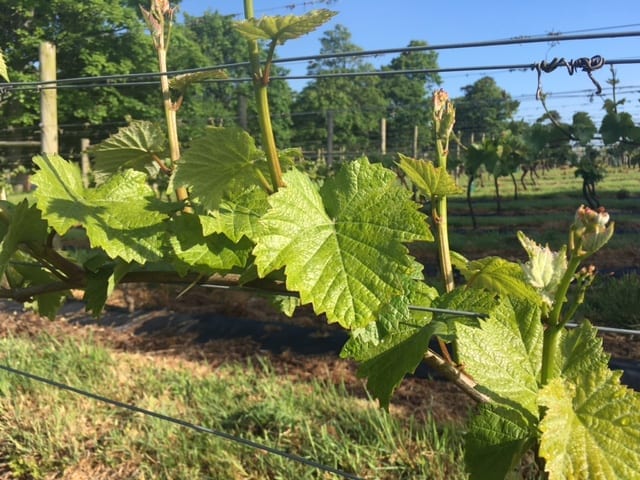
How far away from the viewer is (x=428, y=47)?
101 cm

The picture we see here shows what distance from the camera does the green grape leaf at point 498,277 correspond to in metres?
0.70

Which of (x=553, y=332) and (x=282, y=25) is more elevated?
(x=282, y=25)

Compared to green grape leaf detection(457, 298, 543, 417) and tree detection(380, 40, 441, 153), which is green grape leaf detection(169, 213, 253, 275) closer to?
green grape leaf detection(457, 298, 543, 417)

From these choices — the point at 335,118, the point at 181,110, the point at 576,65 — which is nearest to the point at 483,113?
the point at 335,118

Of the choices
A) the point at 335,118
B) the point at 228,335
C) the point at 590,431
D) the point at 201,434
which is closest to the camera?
the point at 590,431

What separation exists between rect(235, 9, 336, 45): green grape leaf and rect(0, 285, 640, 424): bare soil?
8.32 feet

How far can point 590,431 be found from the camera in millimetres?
525

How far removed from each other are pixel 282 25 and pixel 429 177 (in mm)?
229

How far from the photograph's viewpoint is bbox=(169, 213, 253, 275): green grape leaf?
759mm

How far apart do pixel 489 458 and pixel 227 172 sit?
434 millimetres

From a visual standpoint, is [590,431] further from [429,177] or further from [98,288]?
[98,288]

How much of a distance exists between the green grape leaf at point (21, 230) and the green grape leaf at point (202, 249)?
0.70 ft

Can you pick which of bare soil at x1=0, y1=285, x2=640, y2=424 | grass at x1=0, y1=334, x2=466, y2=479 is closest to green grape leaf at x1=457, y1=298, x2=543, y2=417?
grass at x1=0, y1=334, x2=466, y2=479

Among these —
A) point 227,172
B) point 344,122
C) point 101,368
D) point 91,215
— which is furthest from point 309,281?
point 344,122
